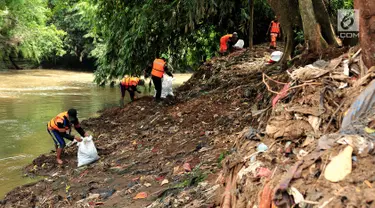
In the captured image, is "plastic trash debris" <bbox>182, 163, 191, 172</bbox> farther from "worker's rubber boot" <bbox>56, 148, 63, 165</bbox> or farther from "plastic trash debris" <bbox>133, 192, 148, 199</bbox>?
"worker's rubber boot" <bbox>56, 148, 63, 165</bbox>

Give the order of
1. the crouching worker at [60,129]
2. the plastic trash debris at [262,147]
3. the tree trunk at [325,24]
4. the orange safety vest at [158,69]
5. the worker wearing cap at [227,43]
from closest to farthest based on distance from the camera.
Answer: the plastic trash debris at [262,147] → the tree trunk at [325,24] → the crouching worker at [60,129] → the orange safety vest at [158,69] → the worker wearing cap at [227,43]

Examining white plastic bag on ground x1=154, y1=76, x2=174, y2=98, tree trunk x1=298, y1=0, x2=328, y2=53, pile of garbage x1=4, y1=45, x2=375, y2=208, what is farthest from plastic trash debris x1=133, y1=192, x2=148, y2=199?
white plastic bag on ground x1=154, y1=76, x2=174, y2=98

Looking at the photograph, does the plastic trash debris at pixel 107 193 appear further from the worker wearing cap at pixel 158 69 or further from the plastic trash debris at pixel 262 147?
the worker wearing cap at pixel 158 69

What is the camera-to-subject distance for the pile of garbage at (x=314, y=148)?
2.85 meters

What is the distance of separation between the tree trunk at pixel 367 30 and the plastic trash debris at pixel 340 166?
1472mm

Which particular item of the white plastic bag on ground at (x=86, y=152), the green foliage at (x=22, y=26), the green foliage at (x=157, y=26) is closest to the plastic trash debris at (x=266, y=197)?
the white plastic bag on ground at (x=86, y=152)

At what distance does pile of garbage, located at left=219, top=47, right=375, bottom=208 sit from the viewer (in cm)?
285

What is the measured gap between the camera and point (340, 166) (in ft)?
9.53

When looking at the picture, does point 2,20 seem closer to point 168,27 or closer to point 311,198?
point 168,27

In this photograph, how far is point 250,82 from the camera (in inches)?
372

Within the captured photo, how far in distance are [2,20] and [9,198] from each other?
15.8 meters

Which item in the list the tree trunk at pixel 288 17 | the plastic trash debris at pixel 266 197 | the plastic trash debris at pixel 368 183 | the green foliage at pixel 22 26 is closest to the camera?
the plastic trash debris at pixel 368 183

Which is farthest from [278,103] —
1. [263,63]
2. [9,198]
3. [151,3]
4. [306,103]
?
[151,3]

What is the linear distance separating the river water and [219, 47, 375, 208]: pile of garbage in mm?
4910
